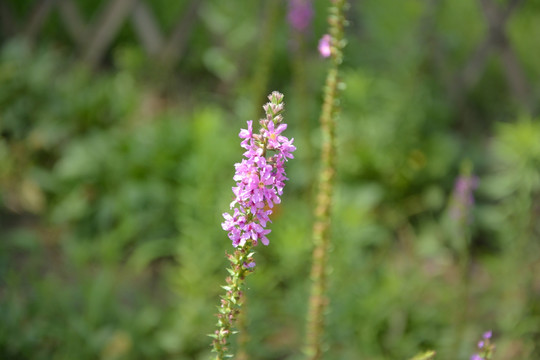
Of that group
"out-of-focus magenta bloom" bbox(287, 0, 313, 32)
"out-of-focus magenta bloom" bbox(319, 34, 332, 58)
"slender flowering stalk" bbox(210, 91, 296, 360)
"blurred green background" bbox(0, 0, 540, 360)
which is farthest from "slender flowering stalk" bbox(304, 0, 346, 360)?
"out-of-focus magenta bloom" bbox(287, 0, 313, 32)

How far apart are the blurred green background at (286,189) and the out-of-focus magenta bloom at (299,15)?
0.10 metres

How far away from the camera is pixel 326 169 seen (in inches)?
82.2

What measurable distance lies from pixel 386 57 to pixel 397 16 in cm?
61

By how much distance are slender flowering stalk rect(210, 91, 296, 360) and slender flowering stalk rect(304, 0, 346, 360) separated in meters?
0.55

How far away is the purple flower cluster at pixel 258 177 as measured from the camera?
1.38 m

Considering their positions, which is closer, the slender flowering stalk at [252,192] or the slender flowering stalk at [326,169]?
the slender flowering stalk at [252,192]

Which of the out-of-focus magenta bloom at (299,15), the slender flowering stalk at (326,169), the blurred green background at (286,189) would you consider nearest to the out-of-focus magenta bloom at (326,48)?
the slender flowering stalk at (326,169)

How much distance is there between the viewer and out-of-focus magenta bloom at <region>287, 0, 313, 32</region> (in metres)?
3.39

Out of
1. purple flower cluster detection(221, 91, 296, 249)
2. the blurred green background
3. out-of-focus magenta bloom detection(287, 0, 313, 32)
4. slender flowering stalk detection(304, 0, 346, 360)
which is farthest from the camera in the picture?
out-of-focus magenta bloom detection(287, 0, 313, 32)

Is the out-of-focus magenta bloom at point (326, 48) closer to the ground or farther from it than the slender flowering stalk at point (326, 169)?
farther from it

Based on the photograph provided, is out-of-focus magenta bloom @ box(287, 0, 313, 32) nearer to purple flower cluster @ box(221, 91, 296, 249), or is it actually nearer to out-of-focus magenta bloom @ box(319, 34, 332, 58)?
out-of-focus magenta bloom @ box(319, 34, 332, 58)

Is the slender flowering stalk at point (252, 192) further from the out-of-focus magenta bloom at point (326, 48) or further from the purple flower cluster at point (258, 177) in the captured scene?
the out-of-focus magenta bloom at point (326, 48)

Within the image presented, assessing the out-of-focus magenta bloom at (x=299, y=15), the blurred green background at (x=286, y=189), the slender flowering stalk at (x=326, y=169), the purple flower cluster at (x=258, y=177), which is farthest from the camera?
the out-of-focus magenta bloom at (x=299, y=15)

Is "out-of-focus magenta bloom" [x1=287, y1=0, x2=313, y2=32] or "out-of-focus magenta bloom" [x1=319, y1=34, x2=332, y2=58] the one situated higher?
"out-of-focus magenta bloom" [x1=287, y1=0, x2=313, y2=32]
